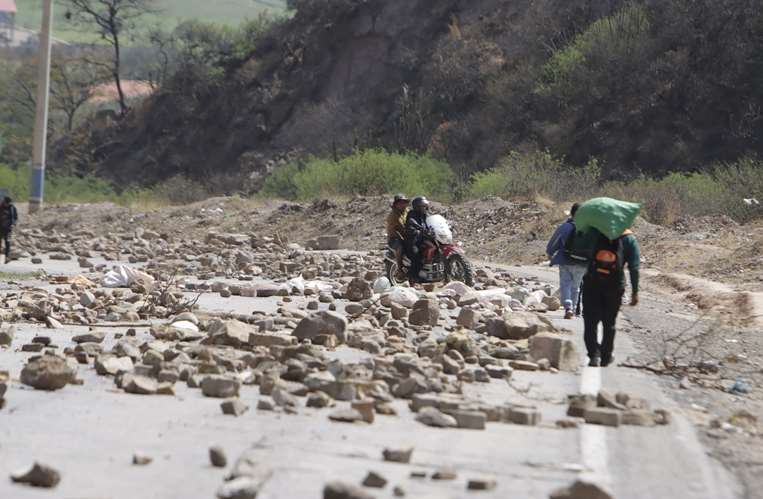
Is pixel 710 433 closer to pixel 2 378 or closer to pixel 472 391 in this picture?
pixel 472 391

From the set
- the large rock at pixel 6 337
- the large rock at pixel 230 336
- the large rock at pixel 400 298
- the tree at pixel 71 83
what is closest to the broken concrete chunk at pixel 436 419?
the large rock at pixel 230 336

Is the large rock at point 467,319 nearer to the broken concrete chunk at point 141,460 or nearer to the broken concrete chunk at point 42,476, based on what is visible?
the broken concrete chunk at point 141,460

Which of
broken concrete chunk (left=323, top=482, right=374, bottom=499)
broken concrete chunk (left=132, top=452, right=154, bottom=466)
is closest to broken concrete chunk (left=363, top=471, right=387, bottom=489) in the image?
broken concrete chunk (left=323, top=482, right=374, bottom=499)

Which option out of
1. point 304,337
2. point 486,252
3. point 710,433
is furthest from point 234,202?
point 710,433

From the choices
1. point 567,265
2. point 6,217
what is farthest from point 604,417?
point 6,217

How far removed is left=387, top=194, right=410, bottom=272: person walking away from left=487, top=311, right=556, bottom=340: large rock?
680cm

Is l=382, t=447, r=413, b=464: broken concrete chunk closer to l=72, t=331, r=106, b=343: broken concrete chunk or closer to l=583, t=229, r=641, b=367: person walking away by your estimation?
l=583, t=229, r=641, b=367: person walking away

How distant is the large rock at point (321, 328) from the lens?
1292 centimetres

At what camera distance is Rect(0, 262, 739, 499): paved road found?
691 cm

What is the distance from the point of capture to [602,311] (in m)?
12.4

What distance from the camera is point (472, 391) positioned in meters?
10.3

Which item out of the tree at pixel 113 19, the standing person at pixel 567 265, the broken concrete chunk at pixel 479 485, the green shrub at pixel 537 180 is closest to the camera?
the broken concrete chunk at pixel 479 485

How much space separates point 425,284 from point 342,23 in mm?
50077

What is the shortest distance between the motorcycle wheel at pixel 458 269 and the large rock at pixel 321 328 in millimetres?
8163
